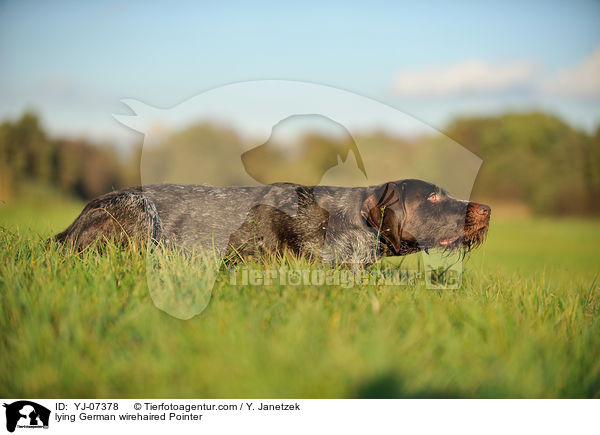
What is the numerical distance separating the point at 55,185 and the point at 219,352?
2867 centimetres

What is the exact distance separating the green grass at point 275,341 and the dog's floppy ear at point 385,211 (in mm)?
1425

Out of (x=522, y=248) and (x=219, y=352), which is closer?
(x=219, y=352)

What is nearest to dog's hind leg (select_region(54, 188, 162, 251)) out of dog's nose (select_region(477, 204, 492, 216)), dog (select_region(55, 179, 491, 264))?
dog (select_region(55, 179, 491, 264))

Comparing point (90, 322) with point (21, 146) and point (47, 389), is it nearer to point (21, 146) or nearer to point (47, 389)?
point (47, 389)

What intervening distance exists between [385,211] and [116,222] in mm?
3533

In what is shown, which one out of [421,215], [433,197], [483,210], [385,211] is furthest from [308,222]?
[483,210]

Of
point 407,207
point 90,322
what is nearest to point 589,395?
point 407,207

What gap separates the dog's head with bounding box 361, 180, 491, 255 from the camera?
6062 mm

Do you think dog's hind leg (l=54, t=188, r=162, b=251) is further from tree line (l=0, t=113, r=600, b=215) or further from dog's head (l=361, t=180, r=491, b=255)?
dog's head (l=361, t=180, r=491, b=255)

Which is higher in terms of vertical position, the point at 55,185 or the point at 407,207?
the point at 407,207

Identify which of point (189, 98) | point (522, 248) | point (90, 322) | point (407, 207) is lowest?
point (522, 248)

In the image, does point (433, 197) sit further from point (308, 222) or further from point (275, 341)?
point (275, 341)

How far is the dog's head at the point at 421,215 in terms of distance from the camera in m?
6.06
